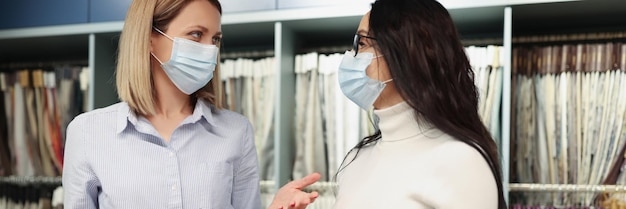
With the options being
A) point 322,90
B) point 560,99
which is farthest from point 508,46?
point 322,90

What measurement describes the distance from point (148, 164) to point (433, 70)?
805 mm

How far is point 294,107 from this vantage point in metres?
2.66

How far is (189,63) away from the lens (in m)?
1.75

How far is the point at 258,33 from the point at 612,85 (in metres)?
1.37

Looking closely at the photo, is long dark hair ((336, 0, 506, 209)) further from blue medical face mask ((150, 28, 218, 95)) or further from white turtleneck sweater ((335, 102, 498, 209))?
blue medical face mask ((150, 28, 218, 95))

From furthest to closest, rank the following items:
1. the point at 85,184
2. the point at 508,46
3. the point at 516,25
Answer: the point at 516,25, the point at 508,46, the point at 85,184

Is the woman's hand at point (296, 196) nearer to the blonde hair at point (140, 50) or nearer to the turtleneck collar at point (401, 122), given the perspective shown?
the turtleneck collar at point (401, 122)

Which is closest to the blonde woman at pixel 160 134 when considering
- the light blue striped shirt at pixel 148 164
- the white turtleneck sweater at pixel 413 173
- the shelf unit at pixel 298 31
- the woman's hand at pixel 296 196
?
the light blue striped shirt at pixel 148 164

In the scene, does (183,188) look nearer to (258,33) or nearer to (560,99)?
(258,33)

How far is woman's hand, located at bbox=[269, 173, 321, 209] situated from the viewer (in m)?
1.47

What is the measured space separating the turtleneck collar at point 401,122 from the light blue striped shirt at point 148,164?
1.68 ft

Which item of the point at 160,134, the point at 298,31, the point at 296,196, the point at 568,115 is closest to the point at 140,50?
the point at 160,134

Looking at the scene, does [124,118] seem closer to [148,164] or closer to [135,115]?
[135,115]

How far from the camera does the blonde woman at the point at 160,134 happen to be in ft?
5.61
